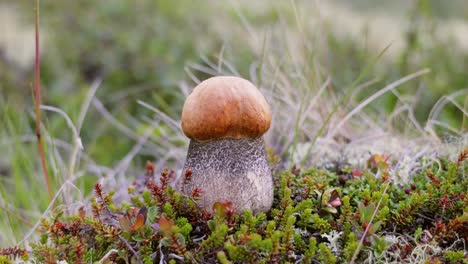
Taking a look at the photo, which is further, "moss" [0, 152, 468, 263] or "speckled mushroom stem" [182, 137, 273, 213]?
"speckled mushroom stem" [182, 137, 273, 213]

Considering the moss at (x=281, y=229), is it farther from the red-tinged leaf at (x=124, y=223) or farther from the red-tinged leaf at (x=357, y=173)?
the red-tinged leaf at (x=357, y=173)

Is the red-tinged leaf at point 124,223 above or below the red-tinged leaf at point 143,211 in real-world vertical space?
below

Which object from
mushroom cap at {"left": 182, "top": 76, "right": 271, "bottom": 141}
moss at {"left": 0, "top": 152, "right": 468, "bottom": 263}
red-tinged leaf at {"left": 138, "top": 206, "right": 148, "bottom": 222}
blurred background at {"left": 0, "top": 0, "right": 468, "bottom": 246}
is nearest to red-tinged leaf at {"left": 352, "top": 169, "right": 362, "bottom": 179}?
moss at {"left": 0, "top": 152, "right": 468, "bottom": 263}

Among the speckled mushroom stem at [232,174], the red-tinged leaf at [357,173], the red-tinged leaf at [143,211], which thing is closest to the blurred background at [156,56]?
the red-tinged leaf at [357,173]

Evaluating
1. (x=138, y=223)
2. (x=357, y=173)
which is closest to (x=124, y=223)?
(x=138, y=223)

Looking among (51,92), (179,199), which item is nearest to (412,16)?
(179,199)

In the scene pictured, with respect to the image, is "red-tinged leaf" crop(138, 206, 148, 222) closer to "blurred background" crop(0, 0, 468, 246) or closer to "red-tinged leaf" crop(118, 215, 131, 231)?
"red-tinged leaf" crop(118, 215, 131, 231)

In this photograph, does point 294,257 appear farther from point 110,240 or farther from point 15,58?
point 15,58

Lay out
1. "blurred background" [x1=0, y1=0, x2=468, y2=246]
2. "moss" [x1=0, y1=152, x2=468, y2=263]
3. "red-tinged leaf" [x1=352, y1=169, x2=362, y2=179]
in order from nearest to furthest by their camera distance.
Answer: "moss" [x1=0, y1=152, x2=468, y2=263]
"red-tinged leaf" [x1=352, y1=169, x2=362, y2=179]
"blurred background" [x1=0, y1=0, x2=468, y2=246]

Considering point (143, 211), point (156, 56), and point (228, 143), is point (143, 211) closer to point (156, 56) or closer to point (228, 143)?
point (228, 143)
